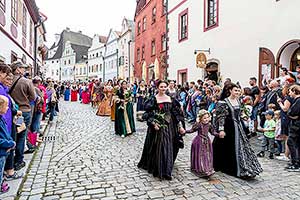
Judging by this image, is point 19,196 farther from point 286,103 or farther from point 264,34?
point 264,34

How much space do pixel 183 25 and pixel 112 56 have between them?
30075 mm

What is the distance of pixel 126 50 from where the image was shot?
39188mm

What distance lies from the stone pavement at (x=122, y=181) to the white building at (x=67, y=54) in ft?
208

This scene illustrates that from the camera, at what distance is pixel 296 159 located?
5883mm

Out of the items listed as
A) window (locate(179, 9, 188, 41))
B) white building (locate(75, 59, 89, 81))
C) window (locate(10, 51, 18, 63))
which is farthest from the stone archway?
white building (locate(75, 59, 89, 81))

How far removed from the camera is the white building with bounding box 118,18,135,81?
37.0 meters

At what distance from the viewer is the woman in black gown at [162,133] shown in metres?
5.21

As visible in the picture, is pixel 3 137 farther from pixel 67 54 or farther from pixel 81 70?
pixel 67 54

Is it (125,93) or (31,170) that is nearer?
(31,170)

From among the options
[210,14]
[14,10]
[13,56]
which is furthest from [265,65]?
[14,10]

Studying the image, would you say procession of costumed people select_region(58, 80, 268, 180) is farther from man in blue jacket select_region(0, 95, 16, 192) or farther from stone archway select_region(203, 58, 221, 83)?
stone archway select_region(203, 58, 221, 83)

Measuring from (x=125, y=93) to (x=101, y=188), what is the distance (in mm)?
5018

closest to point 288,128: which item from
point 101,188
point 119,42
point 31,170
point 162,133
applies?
point 162,133

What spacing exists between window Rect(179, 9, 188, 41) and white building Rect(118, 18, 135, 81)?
17.5 m
